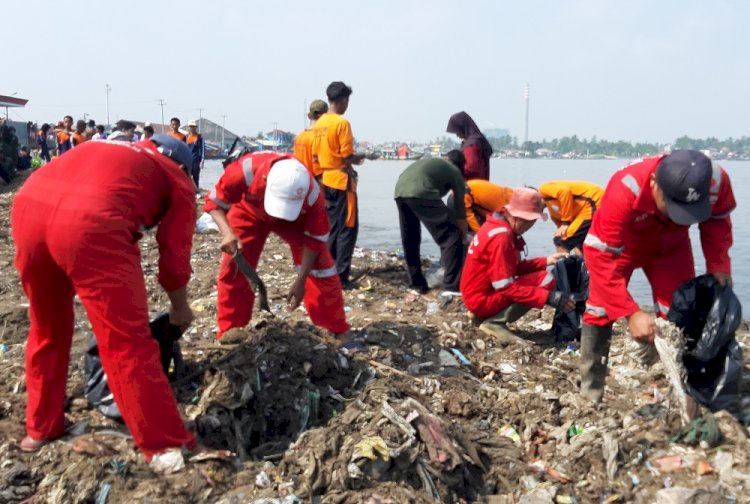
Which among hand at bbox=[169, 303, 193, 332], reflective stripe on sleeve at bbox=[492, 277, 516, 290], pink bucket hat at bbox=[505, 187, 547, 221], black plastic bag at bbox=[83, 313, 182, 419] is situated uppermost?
pink bucket hat at bbox=[505, 187, 547, 221]

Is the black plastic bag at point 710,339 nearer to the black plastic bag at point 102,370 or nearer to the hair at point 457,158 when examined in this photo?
the black plastic bag at point 102,370

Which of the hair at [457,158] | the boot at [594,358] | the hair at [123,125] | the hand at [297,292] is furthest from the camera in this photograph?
the hair at [123,125]

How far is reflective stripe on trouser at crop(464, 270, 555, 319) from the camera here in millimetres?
5289

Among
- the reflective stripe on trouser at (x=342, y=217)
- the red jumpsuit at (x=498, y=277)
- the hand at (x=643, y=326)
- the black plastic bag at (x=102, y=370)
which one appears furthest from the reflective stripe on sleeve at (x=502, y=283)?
the black plastic bag at (x=102, y=370)

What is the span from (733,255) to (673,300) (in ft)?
28.7

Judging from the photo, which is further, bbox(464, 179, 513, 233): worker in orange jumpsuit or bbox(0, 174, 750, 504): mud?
bbox(464, 179, 513, 233): worker in orange jumpsuit

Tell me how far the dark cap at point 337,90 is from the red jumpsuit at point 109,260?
12.2 ft

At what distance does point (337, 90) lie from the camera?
6598 millimetres

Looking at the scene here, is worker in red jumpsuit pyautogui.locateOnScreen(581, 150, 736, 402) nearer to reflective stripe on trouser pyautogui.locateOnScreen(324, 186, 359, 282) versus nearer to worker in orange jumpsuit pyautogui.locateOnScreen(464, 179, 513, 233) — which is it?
worker in orange jumpsuit pyautogui.locateOnScreen(464, 179, 513, 233)

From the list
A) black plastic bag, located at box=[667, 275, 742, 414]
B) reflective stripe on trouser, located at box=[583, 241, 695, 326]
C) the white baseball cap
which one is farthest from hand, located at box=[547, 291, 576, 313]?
the white baseball cap

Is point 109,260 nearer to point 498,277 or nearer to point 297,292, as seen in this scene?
point 297,292

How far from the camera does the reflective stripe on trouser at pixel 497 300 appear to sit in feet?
17.4

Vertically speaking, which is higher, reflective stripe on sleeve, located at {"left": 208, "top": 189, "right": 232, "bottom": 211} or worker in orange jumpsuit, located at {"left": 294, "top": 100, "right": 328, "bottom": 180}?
worker in orange jumpsuit, located at {"left": 294, "top": 100, "right": 328, "bottom": 180}

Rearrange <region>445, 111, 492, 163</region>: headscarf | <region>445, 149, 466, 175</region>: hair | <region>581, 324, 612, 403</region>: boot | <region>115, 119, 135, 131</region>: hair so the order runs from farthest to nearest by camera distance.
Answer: <region>115, 119, 135, 131</region>: hair, <region>445, 111, 492, 163</region>: headscarf, <region>445, 149, 466, 175</region>: hair, <region>581, 324, 612, 403</region>: boot
